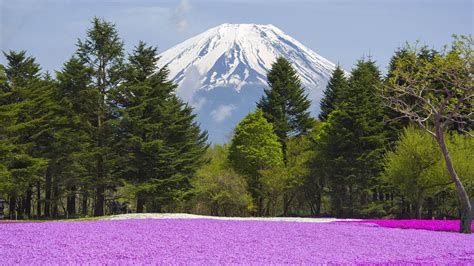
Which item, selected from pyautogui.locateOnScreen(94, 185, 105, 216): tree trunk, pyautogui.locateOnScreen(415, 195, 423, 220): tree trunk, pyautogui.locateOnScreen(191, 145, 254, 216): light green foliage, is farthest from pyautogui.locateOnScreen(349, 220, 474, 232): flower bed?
pyautogui.locateOnScreen(94, 185, 105, 216): tree trunk

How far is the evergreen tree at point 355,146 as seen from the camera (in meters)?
51.1

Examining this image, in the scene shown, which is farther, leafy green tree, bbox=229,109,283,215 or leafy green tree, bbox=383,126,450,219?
leafy green tree, bbox=229,109,283,215

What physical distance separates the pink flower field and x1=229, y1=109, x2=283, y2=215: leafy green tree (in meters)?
33.3

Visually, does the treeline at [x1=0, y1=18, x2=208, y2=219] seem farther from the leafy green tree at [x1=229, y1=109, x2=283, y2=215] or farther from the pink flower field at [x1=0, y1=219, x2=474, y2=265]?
the pink flower field at [x1=0, y1=219, x2=474, y2=265]

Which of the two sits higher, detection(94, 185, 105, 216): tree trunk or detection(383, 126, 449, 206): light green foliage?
detection(383, 126, 449, 206): light green foliage

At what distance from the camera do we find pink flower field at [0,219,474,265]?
13.7m

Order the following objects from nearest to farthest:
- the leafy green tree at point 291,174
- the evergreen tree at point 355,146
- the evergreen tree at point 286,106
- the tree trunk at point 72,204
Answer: the tree trunk at point 72,204 < the evergreen tree at point 355,146 < the leafy green tree at point 291,174 < the evergreen tree at point 286,106

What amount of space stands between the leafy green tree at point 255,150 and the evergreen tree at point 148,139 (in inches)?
281

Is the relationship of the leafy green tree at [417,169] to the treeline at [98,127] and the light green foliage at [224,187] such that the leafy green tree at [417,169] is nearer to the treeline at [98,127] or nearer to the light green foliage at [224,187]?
the light green foliage at [224,187]

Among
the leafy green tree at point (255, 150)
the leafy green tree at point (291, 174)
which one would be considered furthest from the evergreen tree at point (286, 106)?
the leafy green tree at point (255, 150)

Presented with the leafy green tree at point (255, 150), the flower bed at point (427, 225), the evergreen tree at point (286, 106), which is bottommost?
the flower bed at point (427, 225)

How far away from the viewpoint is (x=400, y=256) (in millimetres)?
15734

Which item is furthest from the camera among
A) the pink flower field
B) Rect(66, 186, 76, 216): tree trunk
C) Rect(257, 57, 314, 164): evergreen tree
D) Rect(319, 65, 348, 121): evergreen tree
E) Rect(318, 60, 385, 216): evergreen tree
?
Rect(319, 65, 348, 121): evergreen tree

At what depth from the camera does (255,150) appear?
56.7 m
